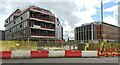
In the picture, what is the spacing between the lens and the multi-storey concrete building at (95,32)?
132m

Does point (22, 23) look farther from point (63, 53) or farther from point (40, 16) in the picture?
point (63, 53)

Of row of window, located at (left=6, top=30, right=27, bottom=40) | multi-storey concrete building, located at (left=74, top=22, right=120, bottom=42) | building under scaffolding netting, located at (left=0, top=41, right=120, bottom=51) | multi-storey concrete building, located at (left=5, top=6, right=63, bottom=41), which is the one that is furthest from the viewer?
multi-storey concrete building, located at (left=74, top=22, right=120, bottom=42)

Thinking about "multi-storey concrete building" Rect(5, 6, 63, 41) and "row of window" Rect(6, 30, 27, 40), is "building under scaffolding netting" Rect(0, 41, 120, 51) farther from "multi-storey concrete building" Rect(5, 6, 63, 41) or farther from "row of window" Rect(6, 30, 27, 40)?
"row of window" Rect(6, 30, 27, 40)

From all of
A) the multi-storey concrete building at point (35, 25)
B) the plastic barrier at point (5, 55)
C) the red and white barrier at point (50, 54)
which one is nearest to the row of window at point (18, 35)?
the multi-storey concrete building at point (35, 25)

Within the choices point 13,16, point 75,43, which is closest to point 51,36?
point 13,16

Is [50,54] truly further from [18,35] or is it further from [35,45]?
[18,35]

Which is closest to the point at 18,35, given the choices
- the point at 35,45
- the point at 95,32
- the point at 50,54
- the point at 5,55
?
the point at 35,45

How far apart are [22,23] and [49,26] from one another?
9.03 metres

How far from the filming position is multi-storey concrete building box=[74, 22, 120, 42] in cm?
13225

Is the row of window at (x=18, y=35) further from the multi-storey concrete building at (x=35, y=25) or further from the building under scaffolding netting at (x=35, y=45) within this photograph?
the building under scaffolding netting at (x=35, y=45)

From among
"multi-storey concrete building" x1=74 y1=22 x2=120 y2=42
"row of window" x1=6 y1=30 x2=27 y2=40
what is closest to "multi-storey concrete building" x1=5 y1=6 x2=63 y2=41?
"row of window" x1=6 y1=30 x2=27 y2=40

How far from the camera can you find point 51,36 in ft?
256

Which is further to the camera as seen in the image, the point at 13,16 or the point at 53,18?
the point at 13,16

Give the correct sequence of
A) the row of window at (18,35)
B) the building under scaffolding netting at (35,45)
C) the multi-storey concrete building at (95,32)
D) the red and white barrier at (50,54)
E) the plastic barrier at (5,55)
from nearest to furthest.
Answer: the plastic barrier at (5,55) → the red and white barrier at (50,54) → the building under scaffolding netting at (35,45) → the row of window at (18,35) → the multi-storey concrete building at (95,32)
